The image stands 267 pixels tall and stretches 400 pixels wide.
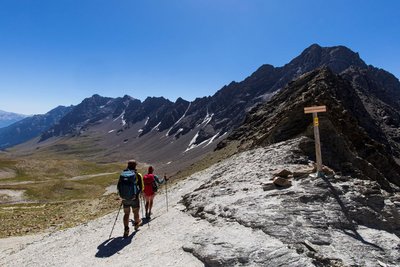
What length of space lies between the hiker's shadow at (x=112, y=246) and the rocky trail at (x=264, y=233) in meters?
0.08

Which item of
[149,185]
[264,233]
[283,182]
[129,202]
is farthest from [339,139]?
[129,202]

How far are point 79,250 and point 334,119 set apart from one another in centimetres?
3127

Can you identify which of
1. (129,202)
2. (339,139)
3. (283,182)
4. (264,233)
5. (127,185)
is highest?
(339,139)

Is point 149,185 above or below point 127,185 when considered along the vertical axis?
below

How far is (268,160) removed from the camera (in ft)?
90.1

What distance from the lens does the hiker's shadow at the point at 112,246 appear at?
59.0 feet

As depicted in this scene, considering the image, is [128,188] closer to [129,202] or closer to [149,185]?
[129,202]

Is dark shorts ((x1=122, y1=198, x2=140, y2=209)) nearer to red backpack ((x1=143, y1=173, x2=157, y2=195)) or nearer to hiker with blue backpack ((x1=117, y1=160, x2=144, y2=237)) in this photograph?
hiker with blue backpack ((x1=117, y1=160, x2=144, y2=237))

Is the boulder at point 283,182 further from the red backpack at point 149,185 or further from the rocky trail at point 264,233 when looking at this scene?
the red backpack at point 149,185

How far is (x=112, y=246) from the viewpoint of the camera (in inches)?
747

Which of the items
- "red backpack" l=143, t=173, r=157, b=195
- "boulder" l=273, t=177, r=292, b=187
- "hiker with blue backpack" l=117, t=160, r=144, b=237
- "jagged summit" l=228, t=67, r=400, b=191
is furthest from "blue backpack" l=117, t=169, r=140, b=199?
"jagged summit" l=228, t=67, r=400, b=191

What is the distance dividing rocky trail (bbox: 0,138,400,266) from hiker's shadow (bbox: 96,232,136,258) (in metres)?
0.08

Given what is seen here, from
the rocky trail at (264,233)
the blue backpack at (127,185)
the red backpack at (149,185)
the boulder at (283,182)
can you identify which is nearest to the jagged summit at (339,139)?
the rocky trail at (264,233)

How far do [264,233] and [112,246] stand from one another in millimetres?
8135
